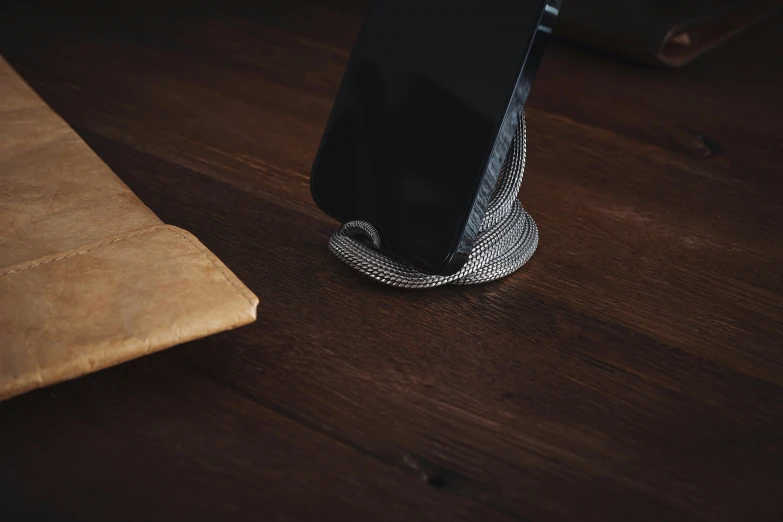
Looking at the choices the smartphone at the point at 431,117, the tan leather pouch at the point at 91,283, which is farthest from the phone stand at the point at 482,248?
the tan leather pouch at the point at 91,283

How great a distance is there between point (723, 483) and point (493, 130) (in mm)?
275

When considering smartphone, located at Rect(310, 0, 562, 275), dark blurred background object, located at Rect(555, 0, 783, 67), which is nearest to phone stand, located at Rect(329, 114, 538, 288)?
smartphone, located at Rect(310, 0, 562, 275)

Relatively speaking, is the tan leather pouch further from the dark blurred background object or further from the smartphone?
the dark blurred background object

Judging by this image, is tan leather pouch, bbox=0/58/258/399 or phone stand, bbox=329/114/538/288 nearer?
tan leather pouch, bbox=0/58/258/399

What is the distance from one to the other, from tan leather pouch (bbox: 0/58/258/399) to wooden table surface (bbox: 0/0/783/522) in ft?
0.13

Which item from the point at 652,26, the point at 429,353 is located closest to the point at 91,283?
the point at 429,353

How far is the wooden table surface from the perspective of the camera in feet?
1.54

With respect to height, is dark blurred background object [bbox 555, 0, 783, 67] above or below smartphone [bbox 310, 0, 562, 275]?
above

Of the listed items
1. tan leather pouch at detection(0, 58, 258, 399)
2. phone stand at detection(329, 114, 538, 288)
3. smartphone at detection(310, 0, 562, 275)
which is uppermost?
smartphone at detection(310, 0, 562, 275)

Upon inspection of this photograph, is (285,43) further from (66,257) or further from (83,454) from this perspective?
(83,454)

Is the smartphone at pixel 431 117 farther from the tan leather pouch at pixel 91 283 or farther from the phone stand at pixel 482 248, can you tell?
the tan leather pouch at pixel 91 283

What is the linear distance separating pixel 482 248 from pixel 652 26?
1.93 ft

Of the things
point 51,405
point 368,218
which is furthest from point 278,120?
point 51,405

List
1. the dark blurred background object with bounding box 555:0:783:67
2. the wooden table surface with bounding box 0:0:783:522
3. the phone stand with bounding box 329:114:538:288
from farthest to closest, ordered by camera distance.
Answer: the dark blurred background object with bounding box 555:0:783:67
the phone stand with bounding box 329:114:538:288
the wooden table surface with bounding box 0:0:783:522
